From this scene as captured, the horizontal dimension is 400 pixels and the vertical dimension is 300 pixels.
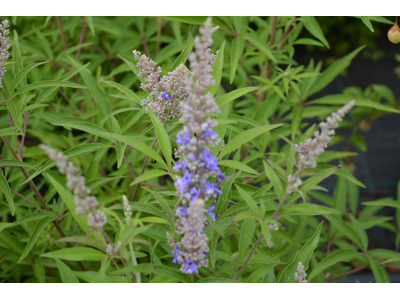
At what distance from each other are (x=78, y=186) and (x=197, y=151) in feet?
1.18

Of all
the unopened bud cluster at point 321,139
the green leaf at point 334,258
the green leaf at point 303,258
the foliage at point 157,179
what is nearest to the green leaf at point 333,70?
the foliage at point 157,179

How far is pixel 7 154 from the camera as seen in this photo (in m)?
2.07

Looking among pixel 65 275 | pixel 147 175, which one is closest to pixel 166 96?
pixel 147 175

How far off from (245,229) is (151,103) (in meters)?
0.68

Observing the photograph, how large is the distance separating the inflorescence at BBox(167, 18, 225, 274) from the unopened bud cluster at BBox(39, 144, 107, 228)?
25 centimetres

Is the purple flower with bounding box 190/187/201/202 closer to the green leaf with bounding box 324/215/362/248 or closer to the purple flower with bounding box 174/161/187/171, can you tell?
the purple flower with bounding box 174/161/187/171

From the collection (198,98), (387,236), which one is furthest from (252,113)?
(387,236)

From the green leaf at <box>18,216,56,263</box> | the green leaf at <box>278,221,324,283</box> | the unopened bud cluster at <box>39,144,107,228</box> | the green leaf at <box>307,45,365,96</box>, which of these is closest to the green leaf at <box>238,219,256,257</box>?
the green leaf at <box>278,221,324,283</box>

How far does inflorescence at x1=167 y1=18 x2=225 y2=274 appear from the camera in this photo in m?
0.95

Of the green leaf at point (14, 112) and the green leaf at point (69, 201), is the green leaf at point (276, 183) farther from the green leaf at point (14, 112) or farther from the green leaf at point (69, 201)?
the green leaf at point (14, 112)

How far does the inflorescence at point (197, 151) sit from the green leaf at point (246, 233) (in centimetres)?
38

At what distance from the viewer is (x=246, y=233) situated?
4.85ft

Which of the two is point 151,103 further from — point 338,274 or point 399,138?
point 399,138

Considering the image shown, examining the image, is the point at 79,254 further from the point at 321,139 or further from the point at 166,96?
the point at 321,139
